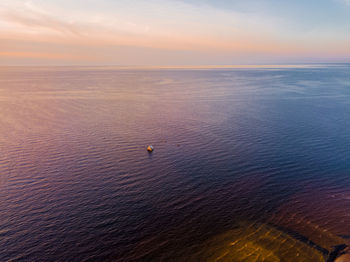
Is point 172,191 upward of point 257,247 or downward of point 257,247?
upward

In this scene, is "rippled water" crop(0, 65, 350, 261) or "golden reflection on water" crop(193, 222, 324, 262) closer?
Result: "golden reflection on water" crop(193, 222, 324, 262)

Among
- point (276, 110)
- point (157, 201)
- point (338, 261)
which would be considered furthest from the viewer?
point (276, 110)

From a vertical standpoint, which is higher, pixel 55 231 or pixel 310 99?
pixel 310 99

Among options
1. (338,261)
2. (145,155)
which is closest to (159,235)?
(338,261)

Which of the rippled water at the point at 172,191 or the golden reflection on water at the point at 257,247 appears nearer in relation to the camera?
the golden reflection on water at the point at 257,247

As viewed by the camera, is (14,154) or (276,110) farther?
(276,110)

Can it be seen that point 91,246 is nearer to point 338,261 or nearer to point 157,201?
point 157,201

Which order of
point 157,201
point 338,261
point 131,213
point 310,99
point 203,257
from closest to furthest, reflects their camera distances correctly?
point 338,261 → point 203,257 → point 131,213 → point 157,201 → point 310,99

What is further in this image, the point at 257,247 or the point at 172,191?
the point at 172,191
